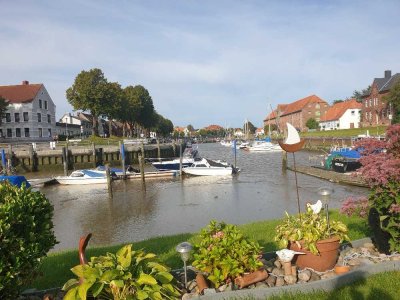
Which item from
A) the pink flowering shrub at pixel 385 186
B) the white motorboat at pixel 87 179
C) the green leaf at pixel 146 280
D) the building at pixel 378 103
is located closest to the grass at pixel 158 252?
Result: the pink flowering shrub at pixel 385 186

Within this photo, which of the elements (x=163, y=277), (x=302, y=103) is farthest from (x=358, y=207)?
(x=302, y=103)

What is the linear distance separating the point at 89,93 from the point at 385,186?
218 ft

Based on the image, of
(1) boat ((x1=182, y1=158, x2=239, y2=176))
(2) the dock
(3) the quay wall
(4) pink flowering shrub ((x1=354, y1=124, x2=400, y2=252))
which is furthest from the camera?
(3) the quay wall

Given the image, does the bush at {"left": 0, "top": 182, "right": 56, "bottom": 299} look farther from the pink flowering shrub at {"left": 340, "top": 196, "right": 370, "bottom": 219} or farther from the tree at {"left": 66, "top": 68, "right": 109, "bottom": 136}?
the tree at {"left": 66, "top": 68, "right": 109, "bottom": 136}

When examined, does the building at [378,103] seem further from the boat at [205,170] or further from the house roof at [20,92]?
the house roof at [20,92]

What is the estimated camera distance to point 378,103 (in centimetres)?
7650

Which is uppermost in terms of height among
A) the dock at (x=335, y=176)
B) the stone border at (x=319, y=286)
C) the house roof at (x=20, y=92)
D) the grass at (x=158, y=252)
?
the house roof at (x=20, y=92)

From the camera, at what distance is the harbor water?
17078mm

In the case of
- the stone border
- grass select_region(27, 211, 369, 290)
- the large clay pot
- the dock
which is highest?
the large clay pot

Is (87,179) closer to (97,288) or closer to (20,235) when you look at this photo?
(20,235)

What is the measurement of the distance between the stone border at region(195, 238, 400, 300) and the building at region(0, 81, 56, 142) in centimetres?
7060

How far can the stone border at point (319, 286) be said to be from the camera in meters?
5.29

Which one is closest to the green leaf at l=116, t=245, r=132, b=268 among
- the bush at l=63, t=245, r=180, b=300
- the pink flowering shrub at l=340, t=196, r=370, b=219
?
the bush at l=63, t=245, r=180, b=300

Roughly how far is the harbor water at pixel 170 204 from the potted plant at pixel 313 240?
9.38 meters
